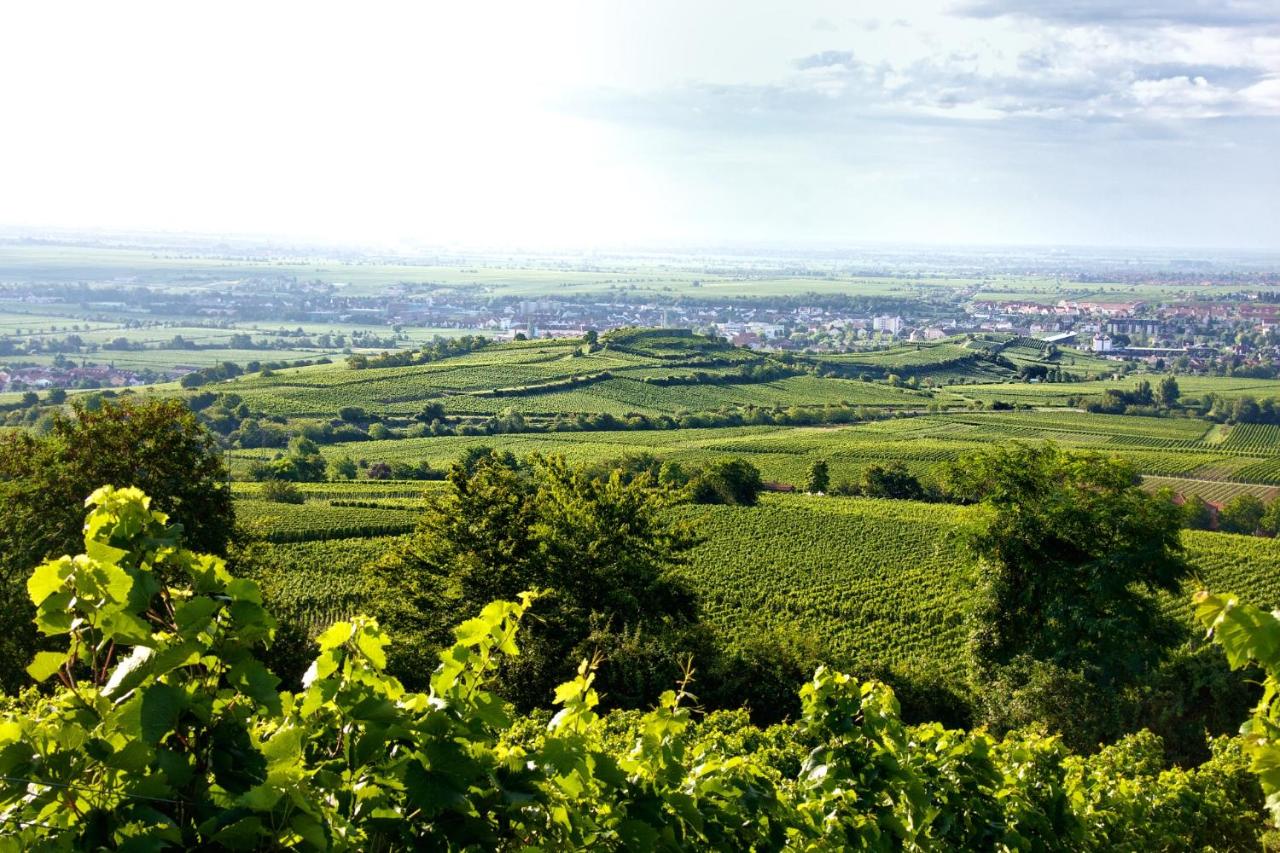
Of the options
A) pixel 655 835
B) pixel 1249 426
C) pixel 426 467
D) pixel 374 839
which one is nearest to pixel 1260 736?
pixel 655 835

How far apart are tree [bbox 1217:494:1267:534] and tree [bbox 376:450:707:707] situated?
44.8 metres

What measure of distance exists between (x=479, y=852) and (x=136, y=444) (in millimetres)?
19245

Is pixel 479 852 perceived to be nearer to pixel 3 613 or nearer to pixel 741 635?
pixel 3 613

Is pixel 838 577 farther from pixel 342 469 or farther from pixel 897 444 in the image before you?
pixel 897 444

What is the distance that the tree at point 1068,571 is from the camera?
21.0 metres

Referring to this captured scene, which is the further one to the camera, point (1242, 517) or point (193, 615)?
point (1242, 517)

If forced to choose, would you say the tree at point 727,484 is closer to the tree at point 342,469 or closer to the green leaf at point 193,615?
the tree at point 342,469

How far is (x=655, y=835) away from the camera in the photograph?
3.55m

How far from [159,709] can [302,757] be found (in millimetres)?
492

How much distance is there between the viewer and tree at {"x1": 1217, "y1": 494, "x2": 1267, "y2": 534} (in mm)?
52750

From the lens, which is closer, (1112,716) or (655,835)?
(655,835)

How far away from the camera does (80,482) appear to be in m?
18.5

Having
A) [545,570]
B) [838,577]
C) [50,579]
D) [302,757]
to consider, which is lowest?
[838,577]

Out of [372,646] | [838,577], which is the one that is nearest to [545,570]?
[838,577]
